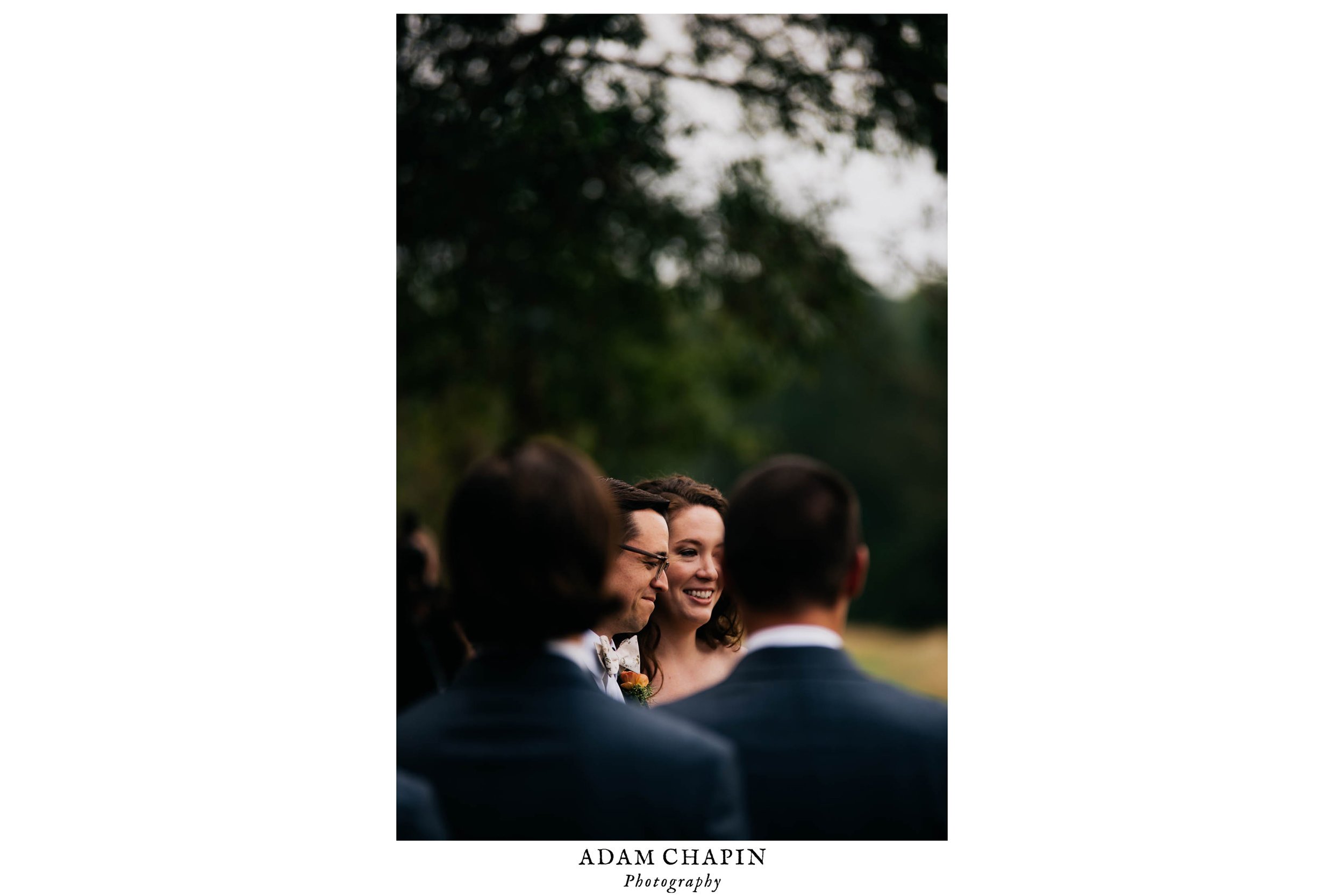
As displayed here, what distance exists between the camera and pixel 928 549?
94.6 feet

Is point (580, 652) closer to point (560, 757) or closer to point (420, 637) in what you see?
point (560, 757)

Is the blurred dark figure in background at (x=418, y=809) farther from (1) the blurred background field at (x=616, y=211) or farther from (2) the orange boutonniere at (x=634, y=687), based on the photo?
(1) the blurred background field at (x=616, y=211)

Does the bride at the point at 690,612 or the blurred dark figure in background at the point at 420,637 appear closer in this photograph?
the bride at the point at 690,612

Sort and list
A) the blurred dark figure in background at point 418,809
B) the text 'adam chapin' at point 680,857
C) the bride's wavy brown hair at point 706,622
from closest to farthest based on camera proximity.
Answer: the blurred dark figure in background at point 418,809, the text 'adam chapin' at point 680,857, the bride's wavy brown hair at point 706,622

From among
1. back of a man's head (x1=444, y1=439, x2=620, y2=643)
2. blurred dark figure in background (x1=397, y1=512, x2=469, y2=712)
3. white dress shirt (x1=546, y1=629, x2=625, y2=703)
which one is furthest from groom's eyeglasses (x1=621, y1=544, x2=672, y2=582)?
blurred dark figure in background (x1=397, y1=512, x2=469, y2=712)

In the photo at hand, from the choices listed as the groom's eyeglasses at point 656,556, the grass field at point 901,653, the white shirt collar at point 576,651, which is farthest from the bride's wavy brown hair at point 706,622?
the grass field at point 901,653

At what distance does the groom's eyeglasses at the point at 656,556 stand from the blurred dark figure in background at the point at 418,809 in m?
0.97

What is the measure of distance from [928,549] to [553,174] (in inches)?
969

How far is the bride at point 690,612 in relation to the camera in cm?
338

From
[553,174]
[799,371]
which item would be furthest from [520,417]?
[553,174]

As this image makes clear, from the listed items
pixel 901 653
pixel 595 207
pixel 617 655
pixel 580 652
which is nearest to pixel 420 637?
pixel 617 655

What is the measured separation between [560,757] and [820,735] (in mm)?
553

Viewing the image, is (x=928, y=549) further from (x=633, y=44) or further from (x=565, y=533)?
(x=565, y=533)

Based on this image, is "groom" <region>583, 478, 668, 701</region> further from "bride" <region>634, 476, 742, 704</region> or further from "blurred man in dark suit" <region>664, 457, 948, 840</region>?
"blurred man in dark suit" <region>664, 457, 948, 840</region>
